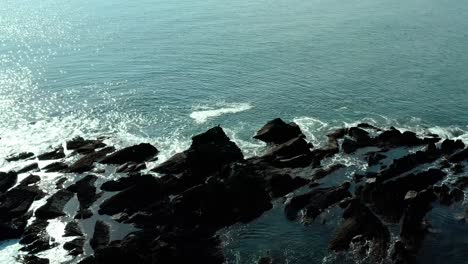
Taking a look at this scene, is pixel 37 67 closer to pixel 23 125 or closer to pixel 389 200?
pixel 23 125

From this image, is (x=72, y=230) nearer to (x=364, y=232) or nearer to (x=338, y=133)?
(x=364, y=232)

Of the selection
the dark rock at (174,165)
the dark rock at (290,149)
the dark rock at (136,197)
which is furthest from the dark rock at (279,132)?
the dark rock at (136,197)

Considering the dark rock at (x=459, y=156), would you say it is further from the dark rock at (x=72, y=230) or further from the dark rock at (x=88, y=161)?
the dark rock at (x=72, y=230)

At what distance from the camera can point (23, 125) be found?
8400 centimetres

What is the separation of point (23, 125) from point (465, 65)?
9562 centimetres

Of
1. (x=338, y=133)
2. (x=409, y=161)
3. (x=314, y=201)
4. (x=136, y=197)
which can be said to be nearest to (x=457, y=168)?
(x=409, y=161)

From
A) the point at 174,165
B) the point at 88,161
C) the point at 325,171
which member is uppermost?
the point at 88,161

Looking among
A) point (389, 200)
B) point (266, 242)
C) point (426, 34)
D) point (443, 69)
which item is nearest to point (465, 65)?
point (443, 69)

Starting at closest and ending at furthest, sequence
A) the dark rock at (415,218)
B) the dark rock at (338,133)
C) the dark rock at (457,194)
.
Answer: the dark rock at (415,218) < the dark rock at (457,194) < the dark rock at (338,133)

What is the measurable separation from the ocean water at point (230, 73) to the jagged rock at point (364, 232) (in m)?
22.3

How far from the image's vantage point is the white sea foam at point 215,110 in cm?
8481

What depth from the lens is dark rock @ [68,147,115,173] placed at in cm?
6719

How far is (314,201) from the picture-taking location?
2248 inches

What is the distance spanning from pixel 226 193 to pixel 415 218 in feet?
75.5
